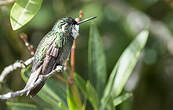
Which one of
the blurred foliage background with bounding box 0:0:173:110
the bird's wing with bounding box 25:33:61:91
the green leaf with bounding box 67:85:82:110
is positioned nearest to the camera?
the bird's wing with bounding box 25:33:61:91

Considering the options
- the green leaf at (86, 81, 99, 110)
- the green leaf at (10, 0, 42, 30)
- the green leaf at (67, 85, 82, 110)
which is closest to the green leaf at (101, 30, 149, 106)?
the green leaf at (86, 81, 99, 110)

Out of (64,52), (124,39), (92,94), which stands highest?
(64,52)

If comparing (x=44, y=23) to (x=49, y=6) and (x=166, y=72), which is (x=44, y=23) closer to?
(x=49, y=6)

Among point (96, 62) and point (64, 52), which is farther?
point (96, 62)

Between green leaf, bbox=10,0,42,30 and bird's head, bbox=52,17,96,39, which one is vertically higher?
green leaf, bbox=10,0,42,30

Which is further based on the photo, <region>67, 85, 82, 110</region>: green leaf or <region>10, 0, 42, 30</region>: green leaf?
<region>67, 85, 82, 110</region>: green leaf

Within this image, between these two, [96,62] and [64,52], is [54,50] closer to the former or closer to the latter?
[64,52]

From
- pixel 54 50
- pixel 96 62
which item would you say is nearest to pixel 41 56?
pixel 54 50

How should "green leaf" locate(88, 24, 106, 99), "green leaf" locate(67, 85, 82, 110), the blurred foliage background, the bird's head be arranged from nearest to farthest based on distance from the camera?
the bird's head, "green leaf" locate(67, 85, 82, 110), "green leaf" locate(88, 24, 106, 99), the blurred foliage background

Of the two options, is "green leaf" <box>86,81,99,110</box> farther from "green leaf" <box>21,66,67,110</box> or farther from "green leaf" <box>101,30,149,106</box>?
"green leaf" <box>21,66,67,110</box>
